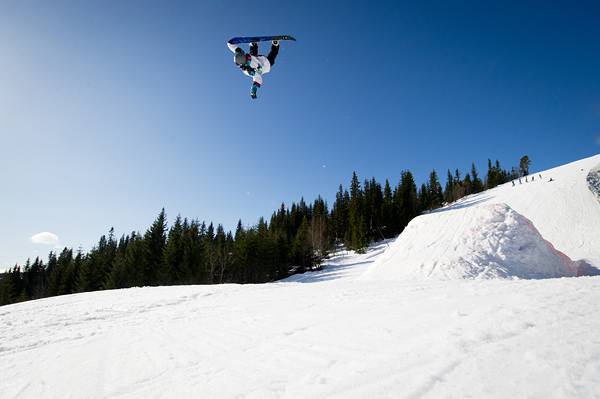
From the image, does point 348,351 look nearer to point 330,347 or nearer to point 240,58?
point 330,347

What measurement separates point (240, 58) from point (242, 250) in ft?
122

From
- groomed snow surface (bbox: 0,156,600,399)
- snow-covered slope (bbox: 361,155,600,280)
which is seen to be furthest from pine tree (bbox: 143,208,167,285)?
snow-covered slope (bbox: 361,155,600,280)

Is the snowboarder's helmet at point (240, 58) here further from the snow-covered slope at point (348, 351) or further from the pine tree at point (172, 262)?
the pine tree at point (172, 262)

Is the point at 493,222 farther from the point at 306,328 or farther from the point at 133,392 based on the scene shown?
the point at 133,392

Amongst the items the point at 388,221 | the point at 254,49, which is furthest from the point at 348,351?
the point at 388,221

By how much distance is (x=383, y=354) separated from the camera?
346cm

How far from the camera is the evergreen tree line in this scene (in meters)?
36.3

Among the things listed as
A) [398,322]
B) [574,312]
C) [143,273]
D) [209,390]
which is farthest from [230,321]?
[143,273]

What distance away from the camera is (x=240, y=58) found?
398 inches

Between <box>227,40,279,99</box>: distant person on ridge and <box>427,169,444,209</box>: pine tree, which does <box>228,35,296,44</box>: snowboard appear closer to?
<box>227,40,279,99</box>: distant person on ridge

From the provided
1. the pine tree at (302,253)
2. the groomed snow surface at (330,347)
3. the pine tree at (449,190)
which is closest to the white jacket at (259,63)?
the groomed snow surface at (330,347)

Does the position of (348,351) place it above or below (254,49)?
below

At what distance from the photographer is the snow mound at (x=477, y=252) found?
40.1ft

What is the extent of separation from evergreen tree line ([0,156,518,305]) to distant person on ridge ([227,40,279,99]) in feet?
102
